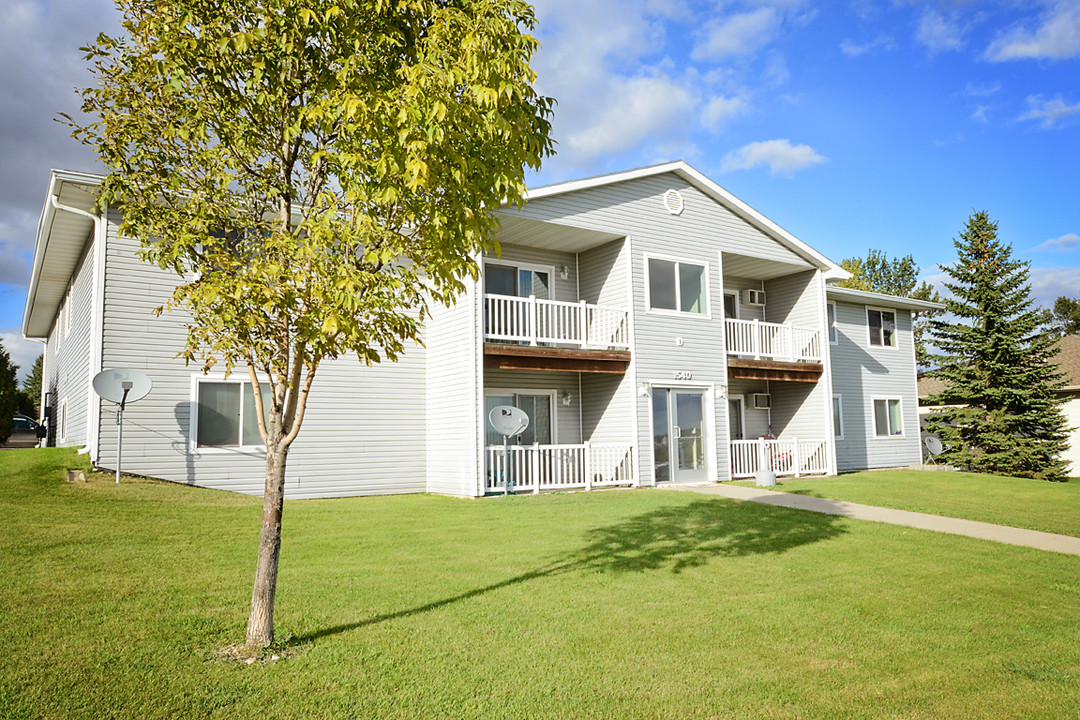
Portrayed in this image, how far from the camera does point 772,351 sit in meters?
19.3

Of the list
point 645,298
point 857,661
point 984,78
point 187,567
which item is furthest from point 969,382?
point 187,567

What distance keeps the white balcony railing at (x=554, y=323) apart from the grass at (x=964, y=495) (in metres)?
4.86

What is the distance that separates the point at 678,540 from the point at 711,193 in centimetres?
Answer: 1113

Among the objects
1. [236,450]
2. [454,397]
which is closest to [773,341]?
[454,397]

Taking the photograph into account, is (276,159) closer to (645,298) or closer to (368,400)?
(368,400)

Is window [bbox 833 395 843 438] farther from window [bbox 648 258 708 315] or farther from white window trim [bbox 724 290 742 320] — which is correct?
window [bbox 648 258 708 315]

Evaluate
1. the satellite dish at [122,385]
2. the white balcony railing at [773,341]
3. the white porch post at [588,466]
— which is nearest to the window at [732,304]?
the white balcony railing at [773,341]

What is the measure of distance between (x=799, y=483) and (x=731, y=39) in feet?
32.7

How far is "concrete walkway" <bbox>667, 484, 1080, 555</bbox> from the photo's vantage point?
957 cm

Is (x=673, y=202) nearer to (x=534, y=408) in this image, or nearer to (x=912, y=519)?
(x=534, y=408)

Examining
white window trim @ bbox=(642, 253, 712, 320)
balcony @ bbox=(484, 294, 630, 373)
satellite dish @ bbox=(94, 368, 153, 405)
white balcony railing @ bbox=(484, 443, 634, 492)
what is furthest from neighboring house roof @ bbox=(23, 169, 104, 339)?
white window trim @ bbox=(642, 253, 712, 320)

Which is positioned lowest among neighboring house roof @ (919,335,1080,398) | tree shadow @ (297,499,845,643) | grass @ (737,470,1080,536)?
grass @ (737,470,1080,536)

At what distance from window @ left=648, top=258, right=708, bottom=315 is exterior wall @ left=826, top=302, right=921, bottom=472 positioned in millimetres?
6873

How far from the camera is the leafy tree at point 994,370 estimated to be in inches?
875
